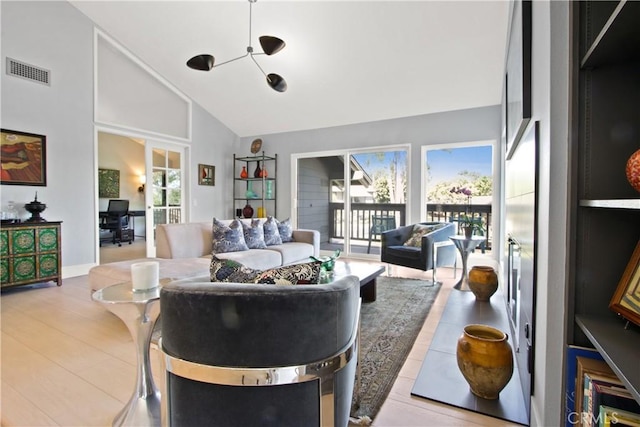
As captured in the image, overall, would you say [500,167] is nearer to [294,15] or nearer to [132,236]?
[294,15]

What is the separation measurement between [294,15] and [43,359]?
393 cm

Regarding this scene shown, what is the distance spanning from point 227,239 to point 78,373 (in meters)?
1.94

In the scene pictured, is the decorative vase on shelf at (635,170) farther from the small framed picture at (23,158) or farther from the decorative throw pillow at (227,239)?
the small framed picture at (23,158)

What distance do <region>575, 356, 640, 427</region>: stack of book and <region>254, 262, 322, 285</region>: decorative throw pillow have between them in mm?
886

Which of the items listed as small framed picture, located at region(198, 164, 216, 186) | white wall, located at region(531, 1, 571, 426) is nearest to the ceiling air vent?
small framed picture, located at region(198, 164, 216, 186)

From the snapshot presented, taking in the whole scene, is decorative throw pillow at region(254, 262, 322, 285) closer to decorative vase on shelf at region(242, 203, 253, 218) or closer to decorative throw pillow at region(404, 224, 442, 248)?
decorative throw pillow at region(404, 224, 442, 248)

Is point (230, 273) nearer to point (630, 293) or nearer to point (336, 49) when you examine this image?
point (630, 293)

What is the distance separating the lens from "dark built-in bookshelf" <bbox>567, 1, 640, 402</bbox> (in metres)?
1.03

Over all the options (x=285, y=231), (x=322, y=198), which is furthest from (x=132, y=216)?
(x=285, y=231)

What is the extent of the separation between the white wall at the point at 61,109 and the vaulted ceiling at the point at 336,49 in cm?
47

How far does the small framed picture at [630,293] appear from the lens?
37.0 inches

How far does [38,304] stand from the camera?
3238mm

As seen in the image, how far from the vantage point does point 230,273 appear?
120 centimetres

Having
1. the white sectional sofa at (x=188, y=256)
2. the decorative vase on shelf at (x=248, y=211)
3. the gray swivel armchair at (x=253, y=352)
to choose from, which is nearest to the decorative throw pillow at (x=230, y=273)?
the gray swivel armchair at (x=253, y=352)
